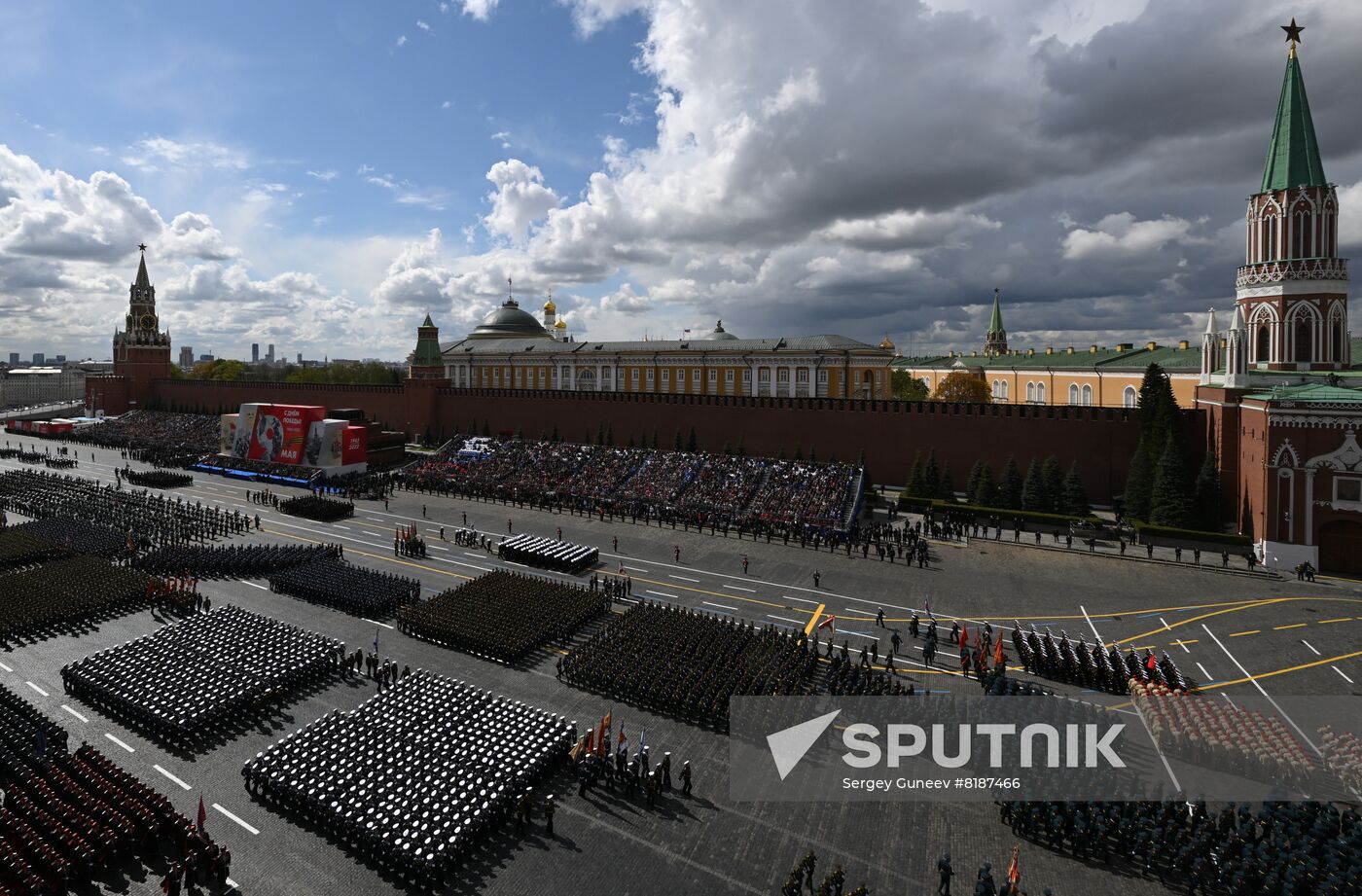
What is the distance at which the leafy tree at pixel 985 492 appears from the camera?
34.0 metres

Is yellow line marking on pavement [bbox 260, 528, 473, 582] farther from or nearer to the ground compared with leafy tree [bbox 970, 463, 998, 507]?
nearer to the ground

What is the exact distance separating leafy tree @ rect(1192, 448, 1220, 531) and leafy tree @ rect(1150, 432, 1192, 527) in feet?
1.99

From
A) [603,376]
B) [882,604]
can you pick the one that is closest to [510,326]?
[603,376]

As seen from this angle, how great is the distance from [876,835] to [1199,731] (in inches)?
287

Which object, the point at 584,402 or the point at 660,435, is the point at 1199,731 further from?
the point at 584,402

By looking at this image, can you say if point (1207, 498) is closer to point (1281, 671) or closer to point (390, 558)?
point (1281, 671)

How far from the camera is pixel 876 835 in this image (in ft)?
37.3

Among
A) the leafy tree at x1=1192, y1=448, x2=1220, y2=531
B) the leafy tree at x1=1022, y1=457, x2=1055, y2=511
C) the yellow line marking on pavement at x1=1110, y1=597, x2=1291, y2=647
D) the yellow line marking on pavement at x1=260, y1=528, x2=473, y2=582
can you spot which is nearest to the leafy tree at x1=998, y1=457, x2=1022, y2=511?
the leafy tree at x1=1022, y1=457, x2=1055, y2=511

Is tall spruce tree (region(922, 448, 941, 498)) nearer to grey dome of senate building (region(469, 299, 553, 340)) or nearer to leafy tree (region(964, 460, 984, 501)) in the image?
leafy tree (region(964, 460, 984, 501))

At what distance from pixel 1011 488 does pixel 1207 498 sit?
7720mm

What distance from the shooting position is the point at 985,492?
34000 millimetres

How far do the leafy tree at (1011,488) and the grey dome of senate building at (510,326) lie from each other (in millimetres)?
57305

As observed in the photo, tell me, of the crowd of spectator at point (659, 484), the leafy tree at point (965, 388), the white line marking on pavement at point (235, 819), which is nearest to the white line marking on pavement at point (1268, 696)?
the crowd of spectator at point (659, 484)

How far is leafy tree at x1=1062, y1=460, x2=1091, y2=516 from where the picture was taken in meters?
32.7
